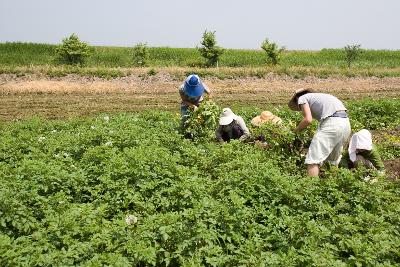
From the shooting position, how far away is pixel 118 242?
3732 millimetres

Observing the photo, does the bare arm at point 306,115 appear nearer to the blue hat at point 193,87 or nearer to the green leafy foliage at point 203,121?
the green leafy foliage at point 203,121

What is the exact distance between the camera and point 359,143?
19.2 ft

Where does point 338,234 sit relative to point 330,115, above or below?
below

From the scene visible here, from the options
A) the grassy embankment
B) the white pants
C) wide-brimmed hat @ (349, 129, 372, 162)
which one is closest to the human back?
the white pants

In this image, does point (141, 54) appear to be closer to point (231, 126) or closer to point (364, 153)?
point (231, 126)

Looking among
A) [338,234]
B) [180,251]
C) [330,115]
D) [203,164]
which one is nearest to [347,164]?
[330,115]

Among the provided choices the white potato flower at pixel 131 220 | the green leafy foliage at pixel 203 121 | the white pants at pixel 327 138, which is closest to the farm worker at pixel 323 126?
the white pants at pixel 327 138

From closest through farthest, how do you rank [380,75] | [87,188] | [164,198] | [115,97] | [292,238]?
[292,238] → [164,198] → [87,188] → [115,97] → [380,75]

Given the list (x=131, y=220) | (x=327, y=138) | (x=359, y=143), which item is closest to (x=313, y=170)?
(x=327, y=138)

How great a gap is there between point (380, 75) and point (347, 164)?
2100cm

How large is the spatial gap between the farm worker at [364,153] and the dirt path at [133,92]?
916 centimetres

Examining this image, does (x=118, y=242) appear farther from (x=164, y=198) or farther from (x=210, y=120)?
(x=210, y=120)

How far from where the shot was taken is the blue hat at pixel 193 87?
23.7 feet

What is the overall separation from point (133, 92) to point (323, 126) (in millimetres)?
14377
